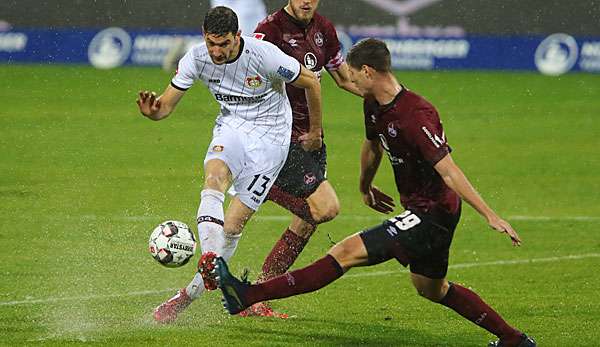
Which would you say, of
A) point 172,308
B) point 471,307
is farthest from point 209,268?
point 471,307

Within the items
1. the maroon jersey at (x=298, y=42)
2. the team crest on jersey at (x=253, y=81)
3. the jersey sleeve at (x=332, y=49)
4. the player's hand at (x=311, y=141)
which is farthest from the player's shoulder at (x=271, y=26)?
the team crest on jersey at (x=253, y=81)

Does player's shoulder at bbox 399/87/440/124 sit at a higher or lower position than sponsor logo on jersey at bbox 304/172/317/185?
higher

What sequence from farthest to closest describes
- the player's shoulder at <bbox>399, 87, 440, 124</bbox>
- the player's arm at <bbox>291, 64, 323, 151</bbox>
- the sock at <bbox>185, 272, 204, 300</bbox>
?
the player's arm at <bbox>291, 64, 323, 151</bbox>, the sock at <bbox>185, 272, 204, 300</bbox>, the player's shoulder at <bbox>399, 87, 440, 124</bbox>

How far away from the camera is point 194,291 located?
8.04 meters

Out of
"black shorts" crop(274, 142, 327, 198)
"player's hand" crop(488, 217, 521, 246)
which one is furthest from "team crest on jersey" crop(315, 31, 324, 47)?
"player's hand" crop(488, 217, 521, 246)

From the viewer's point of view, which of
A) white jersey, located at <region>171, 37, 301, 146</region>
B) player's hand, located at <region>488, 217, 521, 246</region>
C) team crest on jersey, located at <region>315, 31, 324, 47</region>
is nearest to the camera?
player's hand, located at <region>488, 217, 521, 246</region>

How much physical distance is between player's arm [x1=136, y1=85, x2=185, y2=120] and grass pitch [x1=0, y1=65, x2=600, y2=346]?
4.61ft

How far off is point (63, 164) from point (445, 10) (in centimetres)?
1170

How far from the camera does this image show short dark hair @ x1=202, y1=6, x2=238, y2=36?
301 inches

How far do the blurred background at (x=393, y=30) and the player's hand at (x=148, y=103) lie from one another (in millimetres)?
16713

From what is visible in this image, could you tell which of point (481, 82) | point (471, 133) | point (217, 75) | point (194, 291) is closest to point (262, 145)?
point (217, 75)

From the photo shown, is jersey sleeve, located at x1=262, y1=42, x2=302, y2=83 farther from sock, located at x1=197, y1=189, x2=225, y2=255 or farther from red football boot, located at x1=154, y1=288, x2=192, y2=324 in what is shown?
red football boot, located at x1=154, y1=288, x2=192, y2=324

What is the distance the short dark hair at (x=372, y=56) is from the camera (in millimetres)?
6996

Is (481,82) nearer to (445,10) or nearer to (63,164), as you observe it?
(445,10)
